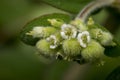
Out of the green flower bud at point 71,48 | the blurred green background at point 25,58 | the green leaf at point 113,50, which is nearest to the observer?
the green flower bud at point 71,48

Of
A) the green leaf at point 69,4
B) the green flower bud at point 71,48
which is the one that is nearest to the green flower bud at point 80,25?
the green flower bud at point 71,48

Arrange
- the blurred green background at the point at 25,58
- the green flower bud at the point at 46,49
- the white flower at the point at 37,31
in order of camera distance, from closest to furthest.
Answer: the green flower bud at the point at 46,49
the white flower at the point at 37,31
the blurred green background at the point at 25,58

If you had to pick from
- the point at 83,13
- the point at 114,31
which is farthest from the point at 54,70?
the point at 83,13

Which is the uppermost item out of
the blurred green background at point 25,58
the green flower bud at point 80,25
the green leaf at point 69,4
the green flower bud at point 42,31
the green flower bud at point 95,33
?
the green flower bud at point 80,25

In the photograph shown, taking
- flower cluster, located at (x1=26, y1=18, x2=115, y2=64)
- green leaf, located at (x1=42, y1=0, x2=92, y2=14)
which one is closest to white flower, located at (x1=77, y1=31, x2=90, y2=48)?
flower cluster, located at (x1=26, y1=18, x2=115, y2=64)

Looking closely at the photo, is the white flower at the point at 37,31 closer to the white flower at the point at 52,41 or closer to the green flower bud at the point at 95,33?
the white flower at the point at 52,41

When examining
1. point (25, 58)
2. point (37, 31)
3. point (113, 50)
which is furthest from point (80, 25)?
point (25, 58)
